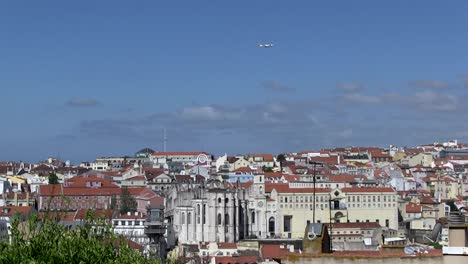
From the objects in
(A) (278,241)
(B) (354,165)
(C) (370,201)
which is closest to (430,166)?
(B) (354,165)

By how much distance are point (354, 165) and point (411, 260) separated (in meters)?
124

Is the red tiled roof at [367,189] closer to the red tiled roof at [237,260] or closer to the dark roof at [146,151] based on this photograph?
the red tiled roof at [237,260]

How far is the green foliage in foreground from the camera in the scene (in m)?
13.6

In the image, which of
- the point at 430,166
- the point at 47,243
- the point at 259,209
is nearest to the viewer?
the point at 47,243

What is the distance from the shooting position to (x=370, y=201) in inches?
3762

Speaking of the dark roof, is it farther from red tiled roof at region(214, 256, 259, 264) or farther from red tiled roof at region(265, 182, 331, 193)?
red tiled roof at region(214, 256, 259, 264)

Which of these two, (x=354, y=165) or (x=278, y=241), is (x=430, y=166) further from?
(x=278, y=241)

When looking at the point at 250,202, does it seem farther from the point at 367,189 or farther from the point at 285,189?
the point at 367,189

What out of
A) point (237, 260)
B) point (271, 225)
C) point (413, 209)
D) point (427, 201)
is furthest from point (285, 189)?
point (237, 260)

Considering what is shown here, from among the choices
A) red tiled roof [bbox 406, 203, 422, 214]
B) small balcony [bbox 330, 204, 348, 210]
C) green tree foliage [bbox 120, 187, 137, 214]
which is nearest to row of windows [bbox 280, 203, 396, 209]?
small balcony [bbox 330, 204, 348, 210]

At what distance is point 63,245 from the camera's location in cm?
1388

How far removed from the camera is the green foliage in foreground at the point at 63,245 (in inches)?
535

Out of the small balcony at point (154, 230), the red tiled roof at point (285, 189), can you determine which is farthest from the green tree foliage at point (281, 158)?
the small balcony at point (154, 230)

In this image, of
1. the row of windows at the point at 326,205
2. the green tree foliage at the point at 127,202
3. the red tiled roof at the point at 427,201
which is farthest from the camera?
the red tiled roof at the point at 427,201
